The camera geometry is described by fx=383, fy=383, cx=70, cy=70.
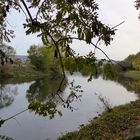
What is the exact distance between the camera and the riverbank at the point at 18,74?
221 ft

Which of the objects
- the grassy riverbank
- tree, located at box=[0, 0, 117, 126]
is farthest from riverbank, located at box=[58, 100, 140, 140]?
the grassy riverbank

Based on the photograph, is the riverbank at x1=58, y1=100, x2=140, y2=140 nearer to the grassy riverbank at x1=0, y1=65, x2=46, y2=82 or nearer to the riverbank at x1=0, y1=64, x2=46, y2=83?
the riverbank at x1=0, y1=64, x2=46, y2=83

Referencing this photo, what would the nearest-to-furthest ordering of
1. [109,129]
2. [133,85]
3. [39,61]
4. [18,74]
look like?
[109,129]
[133,85]
[18,74]
[39,61]

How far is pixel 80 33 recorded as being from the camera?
3.19 m

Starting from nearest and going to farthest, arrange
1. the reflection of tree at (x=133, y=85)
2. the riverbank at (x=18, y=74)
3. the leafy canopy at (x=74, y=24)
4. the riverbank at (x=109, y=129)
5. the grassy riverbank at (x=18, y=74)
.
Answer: the leafy canopy at (x=74, y=24)
the riverbank at (x=109, y=129)
the reflection of tree at (x=133, y=85)
the riverbank at (x=18, y=74)
the grassy riverbank at (x=18, y=74)

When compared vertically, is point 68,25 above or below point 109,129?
above

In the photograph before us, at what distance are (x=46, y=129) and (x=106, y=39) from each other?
17.4 m

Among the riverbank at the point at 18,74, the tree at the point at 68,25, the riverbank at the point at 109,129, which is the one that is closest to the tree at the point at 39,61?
the riverbank at the point at 18,74

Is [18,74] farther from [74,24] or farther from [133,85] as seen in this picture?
[74,24]

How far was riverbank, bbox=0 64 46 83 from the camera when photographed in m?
67.5

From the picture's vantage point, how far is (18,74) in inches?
2923

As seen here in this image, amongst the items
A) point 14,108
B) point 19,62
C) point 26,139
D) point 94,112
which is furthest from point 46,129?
point 19,62

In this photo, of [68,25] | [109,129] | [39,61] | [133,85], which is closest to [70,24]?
[68,25]

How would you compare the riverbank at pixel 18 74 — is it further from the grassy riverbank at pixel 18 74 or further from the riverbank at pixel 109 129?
the riverbank at pixel 109 129
